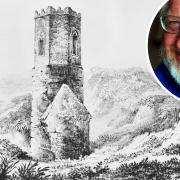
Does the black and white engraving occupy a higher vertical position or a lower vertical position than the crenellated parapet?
lower

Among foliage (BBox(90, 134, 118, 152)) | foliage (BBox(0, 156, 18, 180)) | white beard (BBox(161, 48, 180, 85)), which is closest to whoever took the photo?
foliage (BBox(0, 156, 18, 180))

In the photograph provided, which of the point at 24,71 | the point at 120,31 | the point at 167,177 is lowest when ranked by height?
the point at 167,177

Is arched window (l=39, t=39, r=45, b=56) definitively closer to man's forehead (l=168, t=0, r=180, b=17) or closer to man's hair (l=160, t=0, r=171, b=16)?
man's hair (l=160, t=0, r=171, b=16)

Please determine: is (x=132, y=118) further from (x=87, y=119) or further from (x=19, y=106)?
(x=19, y=106)

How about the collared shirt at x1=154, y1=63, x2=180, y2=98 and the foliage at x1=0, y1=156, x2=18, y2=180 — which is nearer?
the foliage at x1=0, y1=156, x2=18, y2=180

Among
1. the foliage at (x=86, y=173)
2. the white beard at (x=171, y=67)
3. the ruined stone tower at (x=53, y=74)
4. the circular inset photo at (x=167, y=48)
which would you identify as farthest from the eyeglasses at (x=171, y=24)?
the foliage at (x=86, y=173)

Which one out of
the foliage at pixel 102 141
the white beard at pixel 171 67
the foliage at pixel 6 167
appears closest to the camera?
the foliage at pixel 6 167

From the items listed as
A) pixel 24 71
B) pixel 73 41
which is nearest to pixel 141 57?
pixel 73 41

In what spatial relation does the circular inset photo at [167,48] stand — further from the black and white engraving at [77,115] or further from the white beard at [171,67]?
the black and white engraving at [77,115]

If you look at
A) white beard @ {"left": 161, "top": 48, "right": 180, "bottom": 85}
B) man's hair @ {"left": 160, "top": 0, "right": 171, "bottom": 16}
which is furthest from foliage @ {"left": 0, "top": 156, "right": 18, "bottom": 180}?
man's hair @ {"left": 160, "top": 0, "right": 171, "bottom": 16}
